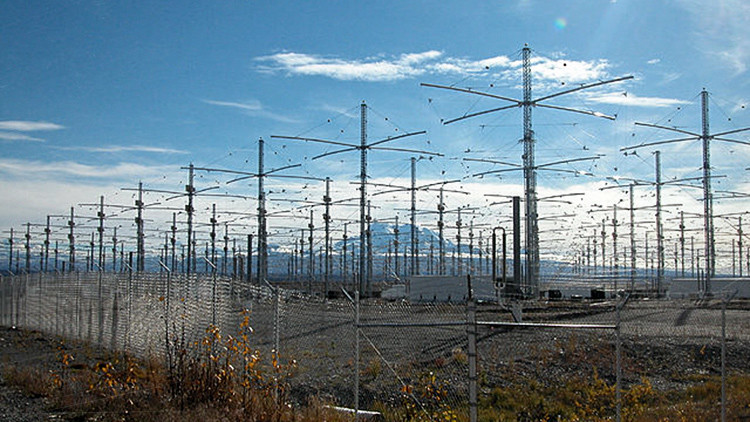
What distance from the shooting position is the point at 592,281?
140 feet

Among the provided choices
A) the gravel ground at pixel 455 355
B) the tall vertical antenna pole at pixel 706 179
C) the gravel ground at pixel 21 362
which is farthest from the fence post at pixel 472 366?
the tall vertical antenna pole at pixel 706 179

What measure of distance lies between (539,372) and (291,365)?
6.34 meters

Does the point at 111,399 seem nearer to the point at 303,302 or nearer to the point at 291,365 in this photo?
the point at 291,365

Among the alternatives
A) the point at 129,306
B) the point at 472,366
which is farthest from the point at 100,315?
the point at 472,366

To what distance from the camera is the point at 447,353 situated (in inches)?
651

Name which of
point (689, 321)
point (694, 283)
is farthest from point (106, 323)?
point (694, 283)

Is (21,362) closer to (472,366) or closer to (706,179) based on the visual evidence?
(472,366)

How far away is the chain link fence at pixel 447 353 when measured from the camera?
10797mm

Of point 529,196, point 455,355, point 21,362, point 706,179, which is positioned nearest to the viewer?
point 455,355

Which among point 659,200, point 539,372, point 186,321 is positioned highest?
point 659,200

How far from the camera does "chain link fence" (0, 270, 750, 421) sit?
35.4 ft

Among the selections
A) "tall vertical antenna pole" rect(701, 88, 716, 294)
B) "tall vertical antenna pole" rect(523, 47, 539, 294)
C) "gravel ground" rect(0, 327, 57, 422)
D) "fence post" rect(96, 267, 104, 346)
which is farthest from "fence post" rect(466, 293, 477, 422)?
"tall vertical antenna pole" rect(701, 88, 716, 294)

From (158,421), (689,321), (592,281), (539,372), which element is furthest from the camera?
(592,281)

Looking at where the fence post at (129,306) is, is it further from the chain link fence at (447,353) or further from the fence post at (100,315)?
the fence post at (100,315)
